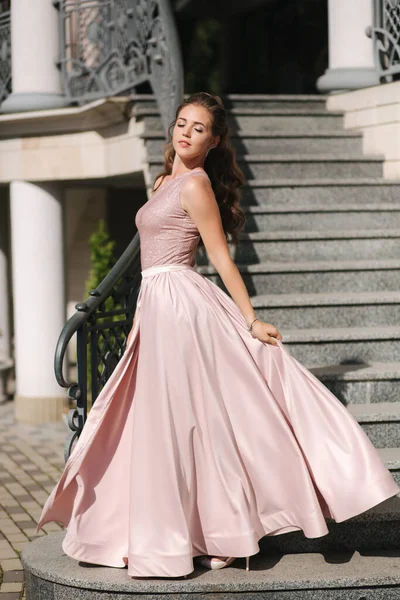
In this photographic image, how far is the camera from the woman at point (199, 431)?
4.23 m

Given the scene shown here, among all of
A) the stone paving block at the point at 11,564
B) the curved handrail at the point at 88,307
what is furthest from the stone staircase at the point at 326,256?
the stone paving block at the point at 11,564

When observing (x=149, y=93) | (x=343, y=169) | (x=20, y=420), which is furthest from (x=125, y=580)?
(x=20, y=420)

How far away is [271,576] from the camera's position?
171 inches

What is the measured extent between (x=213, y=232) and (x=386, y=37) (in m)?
4.51

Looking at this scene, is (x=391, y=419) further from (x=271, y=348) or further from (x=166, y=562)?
(x=166, y=562)

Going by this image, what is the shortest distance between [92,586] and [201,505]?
531 millimetres

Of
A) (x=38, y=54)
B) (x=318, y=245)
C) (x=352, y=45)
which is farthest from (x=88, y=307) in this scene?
(x=38, y=54)

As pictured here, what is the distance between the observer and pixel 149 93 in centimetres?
899

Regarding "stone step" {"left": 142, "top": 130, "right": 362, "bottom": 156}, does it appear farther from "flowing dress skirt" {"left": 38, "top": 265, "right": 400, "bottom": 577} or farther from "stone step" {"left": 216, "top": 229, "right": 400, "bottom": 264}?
"flowing dress skirt" {"left": 38, "top": 265, "right": 400, "bottom": 577}

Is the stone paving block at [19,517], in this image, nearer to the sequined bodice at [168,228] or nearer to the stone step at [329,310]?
the stone step at [329,310]

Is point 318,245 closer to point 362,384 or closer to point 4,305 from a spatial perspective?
point 362,384

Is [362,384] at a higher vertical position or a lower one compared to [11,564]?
higher

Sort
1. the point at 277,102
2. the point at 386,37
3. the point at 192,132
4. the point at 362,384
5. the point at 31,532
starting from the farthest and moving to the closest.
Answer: the point at 277,102
the point at 386,37
the point at 31,532
the point at 362,384
the point at 192,132

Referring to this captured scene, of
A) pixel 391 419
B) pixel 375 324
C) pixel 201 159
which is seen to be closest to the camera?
pixel 201 159
